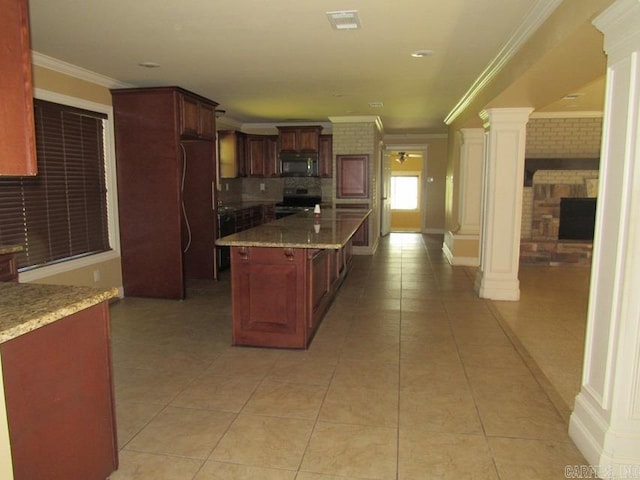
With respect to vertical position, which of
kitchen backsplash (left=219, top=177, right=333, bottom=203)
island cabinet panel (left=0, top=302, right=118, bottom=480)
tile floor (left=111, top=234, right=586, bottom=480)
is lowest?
tile floor (left=111, top=234, right=586, bottom=480)

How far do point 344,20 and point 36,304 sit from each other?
253cm

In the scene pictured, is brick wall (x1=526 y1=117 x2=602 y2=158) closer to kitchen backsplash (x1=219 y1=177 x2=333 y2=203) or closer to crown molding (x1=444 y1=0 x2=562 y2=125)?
crown molding (x1=444 y1=0 x2=562 y2=125)

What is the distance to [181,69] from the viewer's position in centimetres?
437

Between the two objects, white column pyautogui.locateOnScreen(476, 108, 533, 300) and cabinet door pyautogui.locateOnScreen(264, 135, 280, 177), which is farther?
cabinet door pyautogui.locateOnScreen(264, 135, 280, 177)

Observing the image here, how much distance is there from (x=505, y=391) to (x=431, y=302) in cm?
209

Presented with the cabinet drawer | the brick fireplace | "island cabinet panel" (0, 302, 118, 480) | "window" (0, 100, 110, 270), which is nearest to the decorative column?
the brick fireplace

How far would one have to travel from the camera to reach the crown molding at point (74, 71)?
3967mm

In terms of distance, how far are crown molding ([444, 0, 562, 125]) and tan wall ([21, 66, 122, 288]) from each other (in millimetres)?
3866

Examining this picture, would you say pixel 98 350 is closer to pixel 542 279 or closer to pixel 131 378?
pixel 131 378

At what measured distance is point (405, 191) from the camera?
15.9 metres

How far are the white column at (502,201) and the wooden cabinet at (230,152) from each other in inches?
167

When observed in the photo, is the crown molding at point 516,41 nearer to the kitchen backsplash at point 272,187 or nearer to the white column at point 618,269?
the white column at point 618,269

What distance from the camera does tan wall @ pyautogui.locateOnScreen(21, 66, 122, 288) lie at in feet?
13.3

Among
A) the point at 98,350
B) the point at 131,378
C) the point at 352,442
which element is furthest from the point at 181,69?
the point at 352,442
